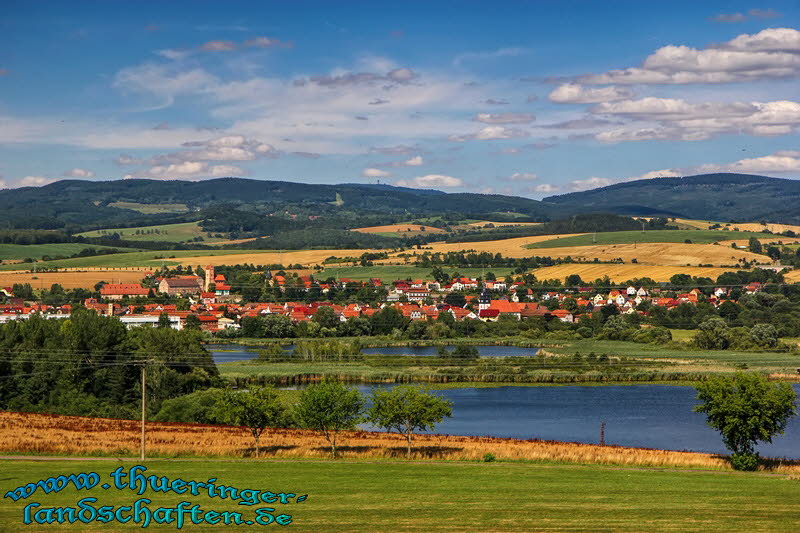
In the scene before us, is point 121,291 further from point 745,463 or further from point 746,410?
point 745,463

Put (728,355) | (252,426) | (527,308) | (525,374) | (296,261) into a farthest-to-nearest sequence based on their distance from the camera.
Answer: (296,261), (527,308), (728,355), (525,374), (252,426)

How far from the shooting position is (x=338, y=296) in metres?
133

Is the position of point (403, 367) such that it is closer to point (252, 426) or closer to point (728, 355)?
point (728, 355)

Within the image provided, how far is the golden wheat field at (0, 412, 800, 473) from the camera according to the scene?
121 feet

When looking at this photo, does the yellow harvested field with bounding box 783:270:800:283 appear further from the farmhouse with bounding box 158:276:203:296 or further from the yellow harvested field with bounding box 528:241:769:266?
the farmhouse with bounding box 158:276:203:296

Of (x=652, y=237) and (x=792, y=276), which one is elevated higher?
(x=652, y=237)

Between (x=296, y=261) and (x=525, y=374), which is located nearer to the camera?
(x=525, y=374)

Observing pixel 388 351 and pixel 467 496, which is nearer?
pixel 467 496

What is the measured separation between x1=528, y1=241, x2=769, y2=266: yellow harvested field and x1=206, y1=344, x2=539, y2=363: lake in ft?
206

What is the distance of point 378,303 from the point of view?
127 meters

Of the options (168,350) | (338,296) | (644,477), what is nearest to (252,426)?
(644,477)

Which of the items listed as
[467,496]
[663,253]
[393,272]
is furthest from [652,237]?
[467,496]

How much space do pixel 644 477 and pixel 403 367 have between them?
1867 inches

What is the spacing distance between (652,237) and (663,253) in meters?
24.9
